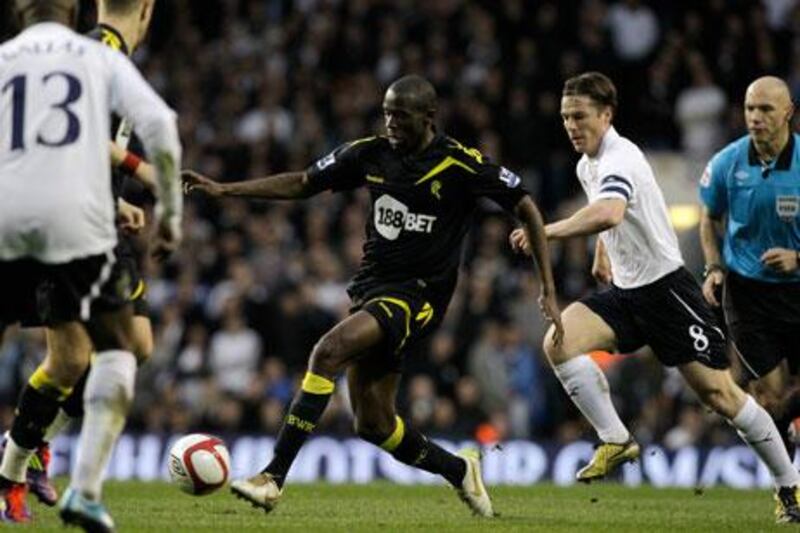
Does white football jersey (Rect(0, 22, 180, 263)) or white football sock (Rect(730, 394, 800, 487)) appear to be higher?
white football jersey (Rect(0, 22, 180, 263))

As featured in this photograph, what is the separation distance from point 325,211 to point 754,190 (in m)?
9.57

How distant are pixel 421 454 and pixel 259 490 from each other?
3.64 ft

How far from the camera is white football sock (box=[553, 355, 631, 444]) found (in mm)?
10508

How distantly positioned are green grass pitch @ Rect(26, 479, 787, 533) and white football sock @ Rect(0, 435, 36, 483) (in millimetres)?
278

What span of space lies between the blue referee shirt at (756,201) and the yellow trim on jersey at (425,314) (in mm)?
2058

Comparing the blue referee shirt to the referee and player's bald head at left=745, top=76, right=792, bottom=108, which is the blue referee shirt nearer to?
the referee

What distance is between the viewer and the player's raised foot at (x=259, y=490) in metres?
9.38

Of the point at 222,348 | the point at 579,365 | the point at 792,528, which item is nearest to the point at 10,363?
the point at 222,348

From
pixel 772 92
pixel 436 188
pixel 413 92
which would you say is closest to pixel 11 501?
pixel 436 188

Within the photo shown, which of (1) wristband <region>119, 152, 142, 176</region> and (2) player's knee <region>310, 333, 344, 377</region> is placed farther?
(2) player's knee <region>310, 333, 344, 377</region>

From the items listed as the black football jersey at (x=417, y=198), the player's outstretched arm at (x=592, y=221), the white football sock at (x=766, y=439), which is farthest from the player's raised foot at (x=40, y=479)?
the white football sock at (x=766, y=439)

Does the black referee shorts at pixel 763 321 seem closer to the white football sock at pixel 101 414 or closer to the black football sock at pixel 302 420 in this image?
the black football sock at pixel 302 420

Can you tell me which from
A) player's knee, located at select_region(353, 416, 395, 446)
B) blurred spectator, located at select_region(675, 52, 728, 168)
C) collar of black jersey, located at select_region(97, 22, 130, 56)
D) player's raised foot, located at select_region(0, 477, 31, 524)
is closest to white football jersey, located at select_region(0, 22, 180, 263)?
collar of black jersey, located at select_region(97, 22, 130, 56)

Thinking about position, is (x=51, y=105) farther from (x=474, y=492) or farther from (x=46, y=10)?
(x=474, y=492)
